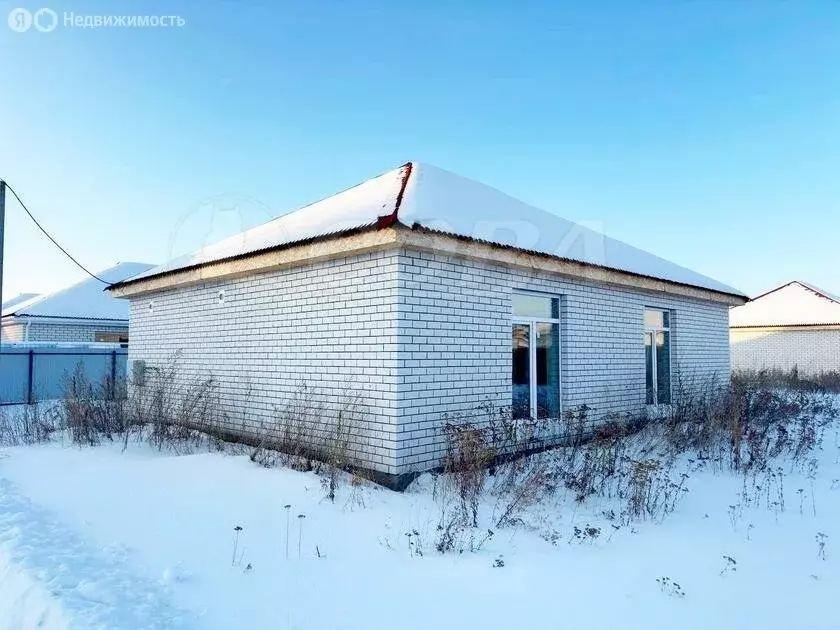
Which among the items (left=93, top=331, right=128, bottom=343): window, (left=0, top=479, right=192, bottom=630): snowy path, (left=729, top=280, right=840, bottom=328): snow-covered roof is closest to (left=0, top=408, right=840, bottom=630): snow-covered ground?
(left=0, top=479, right=192, bottom=630): snowy path

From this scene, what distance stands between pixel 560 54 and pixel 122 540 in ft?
33.8

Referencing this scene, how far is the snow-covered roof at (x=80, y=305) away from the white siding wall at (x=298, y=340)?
45.7 ft

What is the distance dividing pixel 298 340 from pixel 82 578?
147 inches

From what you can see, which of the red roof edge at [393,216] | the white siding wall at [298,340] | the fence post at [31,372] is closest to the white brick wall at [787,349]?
the red roof edge at [393,216]

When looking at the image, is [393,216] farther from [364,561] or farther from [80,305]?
[80,305]

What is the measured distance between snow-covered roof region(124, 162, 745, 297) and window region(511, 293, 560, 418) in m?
0.82

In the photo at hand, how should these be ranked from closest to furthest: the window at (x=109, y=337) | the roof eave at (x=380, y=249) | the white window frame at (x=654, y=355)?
1. the roof eave at (x=380, y=249)
2. the white window frame at (x=654, y=355)
3. the window at (x=109, y=337)

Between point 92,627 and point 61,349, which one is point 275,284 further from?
point 61,349

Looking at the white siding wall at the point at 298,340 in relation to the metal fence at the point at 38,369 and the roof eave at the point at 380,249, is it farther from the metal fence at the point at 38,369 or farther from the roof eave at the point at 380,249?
the metal fence at the point at 38,369

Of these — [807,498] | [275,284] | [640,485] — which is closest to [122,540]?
[275,284]

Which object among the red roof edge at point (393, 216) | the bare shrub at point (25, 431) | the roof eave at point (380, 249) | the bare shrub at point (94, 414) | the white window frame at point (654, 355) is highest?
A: the red roof edge at point (393, 216)

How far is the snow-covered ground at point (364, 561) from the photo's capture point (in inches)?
122

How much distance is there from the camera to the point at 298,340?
675 centimetres

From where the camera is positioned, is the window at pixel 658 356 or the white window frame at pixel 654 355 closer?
the white window frame at pixel 654 355
